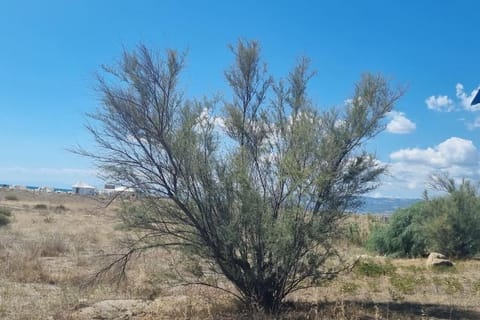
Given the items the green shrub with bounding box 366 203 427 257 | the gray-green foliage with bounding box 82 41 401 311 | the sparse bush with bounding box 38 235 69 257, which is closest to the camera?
the gray-green foliage with bounding box 82 41 401 311

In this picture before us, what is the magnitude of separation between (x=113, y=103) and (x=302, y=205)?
12.5ft

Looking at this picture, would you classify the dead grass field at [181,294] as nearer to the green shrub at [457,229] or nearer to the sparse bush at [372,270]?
the sparse bush at [372,270]

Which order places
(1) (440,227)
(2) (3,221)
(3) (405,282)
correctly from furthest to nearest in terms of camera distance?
1. (2) (3,221)
2. (1) (440,227)
3. (3) (405,282)

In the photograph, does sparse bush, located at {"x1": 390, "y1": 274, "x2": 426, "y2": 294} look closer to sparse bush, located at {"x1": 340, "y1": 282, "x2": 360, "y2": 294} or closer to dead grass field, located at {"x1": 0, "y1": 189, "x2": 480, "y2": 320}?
dead grass field, located at {"x1": 0, "y1": 189, "x2": 480, "y2": 320}

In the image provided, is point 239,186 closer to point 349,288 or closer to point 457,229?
point 349,288

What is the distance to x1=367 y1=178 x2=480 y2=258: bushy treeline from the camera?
22.5 metres

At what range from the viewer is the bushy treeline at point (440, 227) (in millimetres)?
22547

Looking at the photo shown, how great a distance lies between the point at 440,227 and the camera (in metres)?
22.5

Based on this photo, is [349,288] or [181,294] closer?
[181,294]

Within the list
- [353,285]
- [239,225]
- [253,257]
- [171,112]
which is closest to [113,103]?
[171,112]

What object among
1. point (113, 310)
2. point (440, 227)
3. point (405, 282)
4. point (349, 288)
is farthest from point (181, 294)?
point (440, 227)

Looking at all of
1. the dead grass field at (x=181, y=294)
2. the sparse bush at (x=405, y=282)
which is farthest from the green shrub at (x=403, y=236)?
the sparse bush at (x=405, y=282)

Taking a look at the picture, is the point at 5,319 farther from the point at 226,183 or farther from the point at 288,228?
the point at 288,228

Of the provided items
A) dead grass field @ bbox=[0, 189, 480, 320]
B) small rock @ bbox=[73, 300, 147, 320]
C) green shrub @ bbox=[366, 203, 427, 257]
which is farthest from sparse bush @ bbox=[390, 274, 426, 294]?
green shrub @ bbox=[366, 203, 427, 257]
